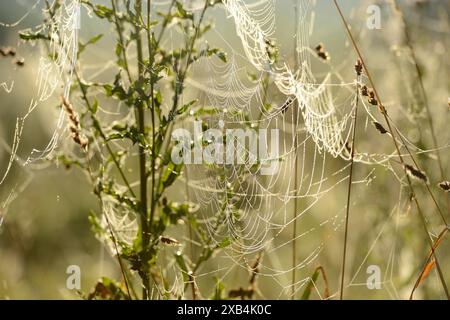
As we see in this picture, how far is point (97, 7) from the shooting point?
1.96 metres

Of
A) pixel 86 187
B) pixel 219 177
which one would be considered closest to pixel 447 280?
pixel 219 177

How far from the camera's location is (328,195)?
10.2ft

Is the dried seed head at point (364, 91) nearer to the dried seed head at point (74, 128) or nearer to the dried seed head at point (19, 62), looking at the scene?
the dried seed head at point (74, 128)

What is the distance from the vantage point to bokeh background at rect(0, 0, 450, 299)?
2584 millimetres

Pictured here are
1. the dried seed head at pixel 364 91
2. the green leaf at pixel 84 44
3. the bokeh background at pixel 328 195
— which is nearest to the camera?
the dried seed head at pixel 364 91

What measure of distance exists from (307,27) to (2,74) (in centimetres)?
132

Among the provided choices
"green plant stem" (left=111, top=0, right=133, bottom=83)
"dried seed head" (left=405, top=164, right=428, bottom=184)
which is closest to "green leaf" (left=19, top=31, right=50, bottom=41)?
"green plant stem" (left=111, top=0, right=133, bottom=83)

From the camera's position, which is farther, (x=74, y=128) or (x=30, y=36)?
(x=30, y=36)

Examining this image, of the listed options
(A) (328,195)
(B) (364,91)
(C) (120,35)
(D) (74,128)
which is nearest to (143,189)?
(D) (74,128)

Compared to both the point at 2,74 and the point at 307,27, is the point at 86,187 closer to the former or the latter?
the point at 2,74

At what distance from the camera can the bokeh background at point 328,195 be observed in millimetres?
2584

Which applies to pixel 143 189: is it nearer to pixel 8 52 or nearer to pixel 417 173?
pixel 8 52

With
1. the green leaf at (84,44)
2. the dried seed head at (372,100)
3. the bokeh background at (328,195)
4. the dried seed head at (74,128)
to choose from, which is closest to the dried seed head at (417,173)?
Answer: the dried seed head at (372,100)

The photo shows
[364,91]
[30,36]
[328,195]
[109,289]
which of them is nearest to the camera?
[364,91]
